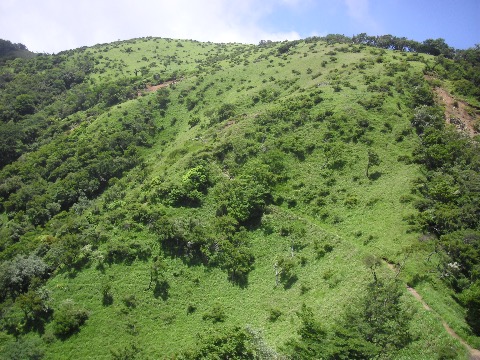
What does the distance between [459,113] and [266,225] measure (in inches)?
1924

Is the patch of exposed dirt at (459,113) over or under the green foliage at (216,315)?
over

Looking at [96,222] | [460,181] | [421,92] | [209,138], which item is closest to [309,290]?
[460,181]

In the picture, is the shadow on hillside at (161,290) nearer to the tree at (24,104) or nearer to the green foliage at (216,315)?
the green foliage at (216,315)

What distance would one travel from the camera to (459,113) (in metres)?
68.1

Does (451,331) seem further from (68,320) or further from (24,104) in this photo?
(24,104)

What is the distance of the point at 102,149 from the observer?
8712cm

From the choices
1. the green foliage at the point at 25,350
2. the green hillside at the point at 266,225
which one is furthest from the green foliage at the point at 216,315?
the green foliage at the point at 25,350

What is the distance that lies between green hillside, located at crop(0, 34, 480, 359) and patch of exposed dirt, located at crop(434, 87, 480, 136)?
0.42 meters

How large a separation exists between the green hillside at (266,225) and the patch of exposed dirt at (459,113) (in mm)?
421

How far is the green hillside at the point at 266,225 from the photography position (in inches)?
1278

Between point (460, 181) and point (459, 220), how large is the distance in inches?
408

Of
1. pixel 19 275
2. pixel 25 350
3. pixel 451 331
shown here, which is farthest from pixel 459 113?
pixel 19 275

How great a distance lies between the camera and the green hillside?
32469 millimetres

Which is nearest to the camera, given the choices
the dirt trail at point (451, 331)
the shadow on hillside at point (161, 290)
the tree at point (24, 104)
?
the dirt trail at point (451, 331)
